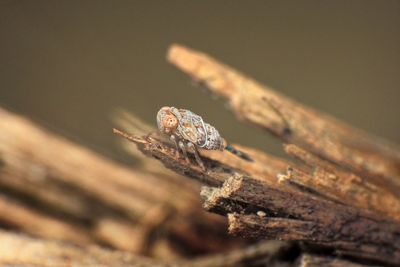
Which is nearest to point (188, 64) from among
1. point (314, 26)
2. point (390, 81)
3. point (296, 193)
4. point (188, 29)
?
point (296, 193)

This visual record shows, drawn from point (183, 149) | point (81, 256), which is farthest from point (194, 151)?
point (81, 256)

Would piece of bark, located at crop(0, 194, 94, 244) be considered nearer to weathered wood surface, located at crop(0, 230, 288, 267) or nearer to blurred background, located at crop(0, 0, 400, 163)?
weathered wood surface, located at crop(0, 230, 288, 267)

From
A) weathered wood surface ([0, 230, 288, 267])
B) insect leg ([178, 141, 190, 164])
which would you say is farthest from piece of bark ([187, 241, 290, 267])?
insect leg ([178, 141, 190, 164])

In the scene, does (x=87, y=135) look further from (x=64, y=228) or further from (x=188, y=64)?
(x=188, y=64)

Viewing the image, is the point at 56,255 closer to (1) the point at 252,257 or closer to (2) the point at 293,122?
(1) the point at 252,257

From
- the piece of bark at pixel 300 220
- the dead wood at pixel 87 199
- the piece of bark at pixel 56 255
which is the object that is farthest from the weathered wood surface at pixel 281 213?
the dead wood at pixel 87 199
